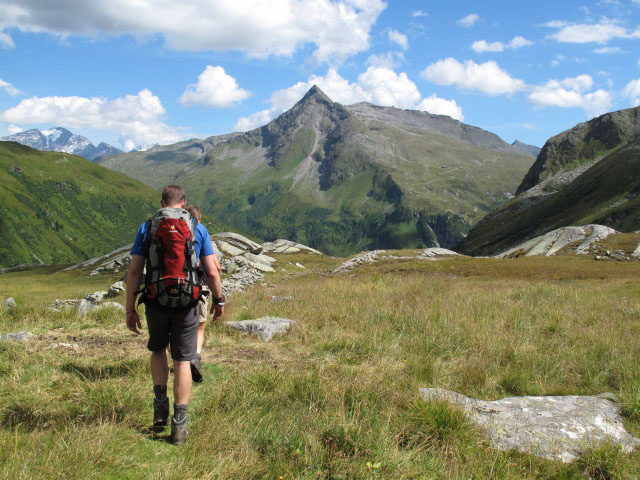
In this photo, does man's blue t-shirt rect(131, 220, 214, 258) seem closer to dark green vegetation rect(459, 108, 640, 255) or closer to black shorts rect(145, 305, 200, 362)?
black shorts rect(145, 305, 200, 362)

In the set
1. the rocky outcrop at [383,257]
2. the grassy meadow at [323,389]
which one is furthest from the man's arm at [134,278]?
the rocky outcrop at [383,257]

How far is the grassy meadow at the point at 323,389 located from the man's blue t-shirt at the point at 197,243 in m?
1.93

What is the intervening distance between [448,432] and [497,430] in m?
0.69

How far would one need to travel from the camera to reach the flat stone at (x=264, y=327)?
9.26 meters

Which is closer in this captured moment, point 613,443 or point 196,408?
point 613,443

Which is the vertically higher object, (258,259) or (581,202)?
(581,202)

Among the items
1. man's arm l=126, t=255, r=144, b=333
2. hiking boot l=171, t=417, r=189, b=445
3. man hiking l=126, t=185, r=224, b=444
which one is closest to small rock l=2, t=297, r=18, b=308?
man's arm l=126, t=255, r=144, b=333

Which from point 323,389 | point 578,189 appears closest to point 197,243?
point 323,389

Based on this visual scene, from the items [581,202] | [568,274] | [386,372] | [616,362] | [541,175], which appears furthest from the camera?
[541,175]

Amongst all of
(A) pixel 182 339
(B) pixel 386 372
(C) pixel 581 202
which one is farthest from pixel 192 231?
(C) pixel 581 202

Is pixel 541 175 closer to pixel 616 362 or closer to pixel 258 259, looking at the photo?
pixel 258 259

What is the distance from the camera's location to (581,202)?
107250mm

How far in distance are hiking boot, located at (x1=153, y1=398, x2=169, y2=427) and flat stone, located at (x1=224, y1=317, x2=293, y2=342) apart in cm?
412

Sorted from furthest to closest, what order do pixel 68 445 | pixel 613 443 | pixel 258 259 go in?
pixel 258 259 → pixel 613 443 → pixel 68 445
